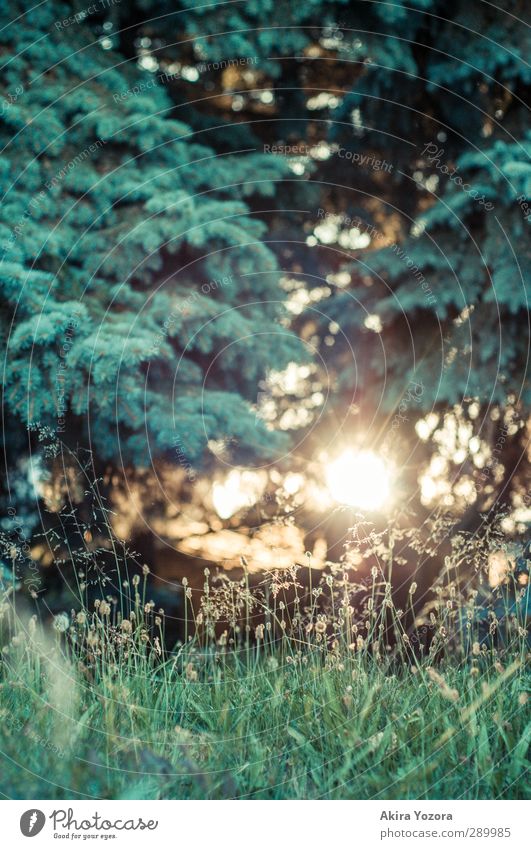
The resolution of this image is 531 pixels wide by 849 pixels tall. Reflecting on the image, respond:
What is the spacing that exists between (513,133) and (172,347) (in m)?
2.33

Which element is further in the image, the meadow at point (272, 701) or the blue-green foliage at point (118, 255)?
the blue-green foliage at point (118, 255)

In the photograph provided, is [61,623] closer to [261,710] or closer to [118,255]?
[261,710]

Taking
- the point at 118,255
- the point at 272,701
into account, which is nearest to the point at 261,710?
the point at 272,701

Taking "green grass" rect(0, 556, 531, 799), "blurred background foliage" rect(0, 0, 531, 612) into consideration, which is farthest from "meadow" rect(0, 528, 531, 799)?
"blurred background foliage" rect(0, 0, 531, 612)

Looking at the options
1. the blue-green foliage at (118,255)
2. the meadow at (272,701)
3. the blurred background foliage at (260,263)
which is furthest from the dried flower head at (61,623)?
the blue-green foliage at (118,255)

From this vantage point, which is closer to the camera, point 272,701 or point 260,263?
point 272,701

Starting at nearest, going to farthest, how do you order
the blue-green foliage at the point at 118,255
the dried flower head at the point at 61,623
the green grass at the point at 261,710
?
1. the green grass at the point at 261,710
2. the dried flower head at the point at 61,623
3. the blue-green foliage at the point at 118,255

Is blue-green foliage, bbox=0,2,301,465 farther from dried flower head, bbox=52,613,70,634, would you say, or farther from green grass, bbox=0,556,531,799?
green grass, bbox=0,556,531,799

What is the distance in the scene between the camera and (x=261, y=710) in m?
3.01

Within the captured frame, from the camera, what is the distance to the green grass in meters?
2.74

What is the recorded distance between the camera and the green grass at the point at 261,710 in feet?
8.98

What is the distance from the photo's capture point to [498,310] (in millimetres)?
4066

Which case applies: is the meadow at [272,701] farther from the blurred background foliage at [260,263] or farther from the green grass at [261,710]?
the blurred background foliage at [260,263]
